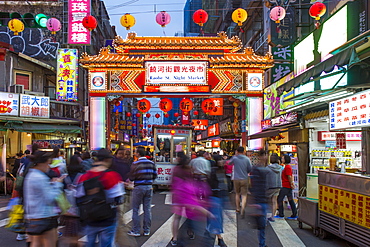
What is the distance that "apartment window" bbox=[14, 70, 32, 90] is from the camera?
25.4m

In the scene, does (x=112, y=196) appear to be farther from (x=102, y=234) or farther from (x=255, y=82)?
(x=255, y=82)

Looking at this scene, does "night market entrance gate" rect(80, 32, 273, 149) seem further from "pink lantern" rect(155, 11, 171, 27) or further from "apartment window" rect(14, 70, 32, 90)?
"apartment window" rect(14, 70, 32, 90)

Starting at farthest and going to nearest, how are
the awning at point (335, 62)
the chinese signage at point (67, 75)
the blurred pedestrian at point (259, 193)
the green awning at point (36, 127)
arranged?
the chinese signage at point (67, 75), the green awning at point (36, 127), the awning at point (335, 62), the blurred pedestrian at point (259, 193)

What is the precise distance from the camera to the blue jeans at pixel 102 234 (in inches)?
213

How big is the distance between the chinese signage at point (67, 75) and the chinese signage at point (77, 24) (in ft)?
4.90

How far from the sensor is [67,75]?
2591 cm

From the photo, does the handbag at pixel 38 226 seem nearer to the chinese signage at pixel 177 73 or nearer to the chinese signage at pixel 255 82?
the chinese signage at pixel 177 73

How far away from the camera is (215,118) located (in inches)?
2030

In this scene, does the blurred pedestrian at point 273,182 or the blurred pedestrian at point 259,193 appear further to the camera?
the blurred pedestrian at point 273,182

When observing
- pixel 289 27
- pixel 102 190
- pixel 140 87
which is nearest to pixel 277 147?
pixel 289 27

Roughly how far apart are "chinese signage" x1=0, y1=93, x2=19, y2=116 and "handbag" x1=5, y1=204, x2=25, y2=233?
1480 centimetres

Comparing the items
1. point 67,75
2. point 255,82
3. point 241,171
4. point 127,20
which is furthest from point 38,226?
point 67,75

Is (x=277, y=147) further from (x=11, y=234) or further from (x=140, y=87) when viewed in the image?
(x=11, y=234)

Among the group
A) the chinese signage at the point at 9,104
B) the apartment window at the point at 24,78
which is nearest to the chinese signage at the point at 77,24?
the apartment window at the point at 24,78
